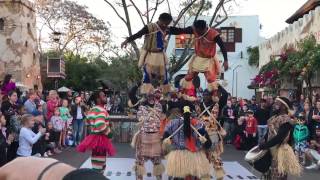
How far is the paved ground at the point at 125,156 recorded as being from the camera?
11841 mm

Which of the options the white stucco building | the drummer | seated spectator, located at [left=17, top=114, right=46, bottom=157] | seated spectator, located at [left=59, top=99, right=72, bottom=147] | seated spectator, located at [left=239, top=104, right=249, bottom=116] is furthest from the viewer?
the white stucco building

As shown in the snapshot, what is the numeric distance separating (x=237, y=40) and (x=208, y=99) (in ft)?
106

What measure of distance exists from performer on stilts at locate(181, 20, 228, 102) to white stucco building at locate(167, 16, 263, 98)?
96.7 ft

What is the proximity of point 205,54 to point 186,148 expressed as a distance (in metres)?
2.04

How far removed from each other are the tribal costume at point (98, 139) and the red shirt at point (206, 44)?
1865 millimetres

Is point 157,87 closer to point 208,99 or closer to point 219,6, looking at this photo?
point 208,99

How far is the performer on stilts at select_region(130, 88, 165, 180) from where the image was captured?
9.20m

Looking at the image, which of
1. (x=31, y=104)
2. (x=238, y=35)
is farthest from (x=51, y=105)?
(x=238, y=35)

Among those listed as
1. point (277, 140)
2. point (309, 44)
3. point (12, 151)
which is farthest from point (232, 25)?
point (277, 140)

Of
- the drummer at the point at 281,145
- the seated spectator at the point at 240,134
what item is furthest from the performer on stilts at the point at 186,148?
the seated spectator at the point at 240,134

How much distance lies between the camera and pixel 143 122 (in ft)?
30.4

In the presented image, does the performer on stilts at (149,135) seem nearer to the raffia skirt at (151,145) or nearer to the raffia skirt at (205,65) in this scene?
the raffia skirt at (151,145)

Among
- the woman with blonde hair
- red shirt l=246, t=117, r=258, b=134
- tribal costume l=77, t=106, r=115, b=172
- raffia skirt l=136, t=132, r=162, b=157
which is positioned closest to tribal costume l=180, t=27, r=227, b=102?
raffia skirt l=136, t=132, r=162, b=157

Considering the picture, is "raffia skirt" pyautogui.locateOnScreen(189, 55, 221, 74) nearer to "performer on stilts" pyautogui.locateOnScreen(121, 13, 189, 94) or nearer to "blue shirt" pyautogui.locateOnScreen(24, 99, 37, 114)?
"performer on stilts" pyautogui.locateOnScreen(121, 13, 189, 94)
